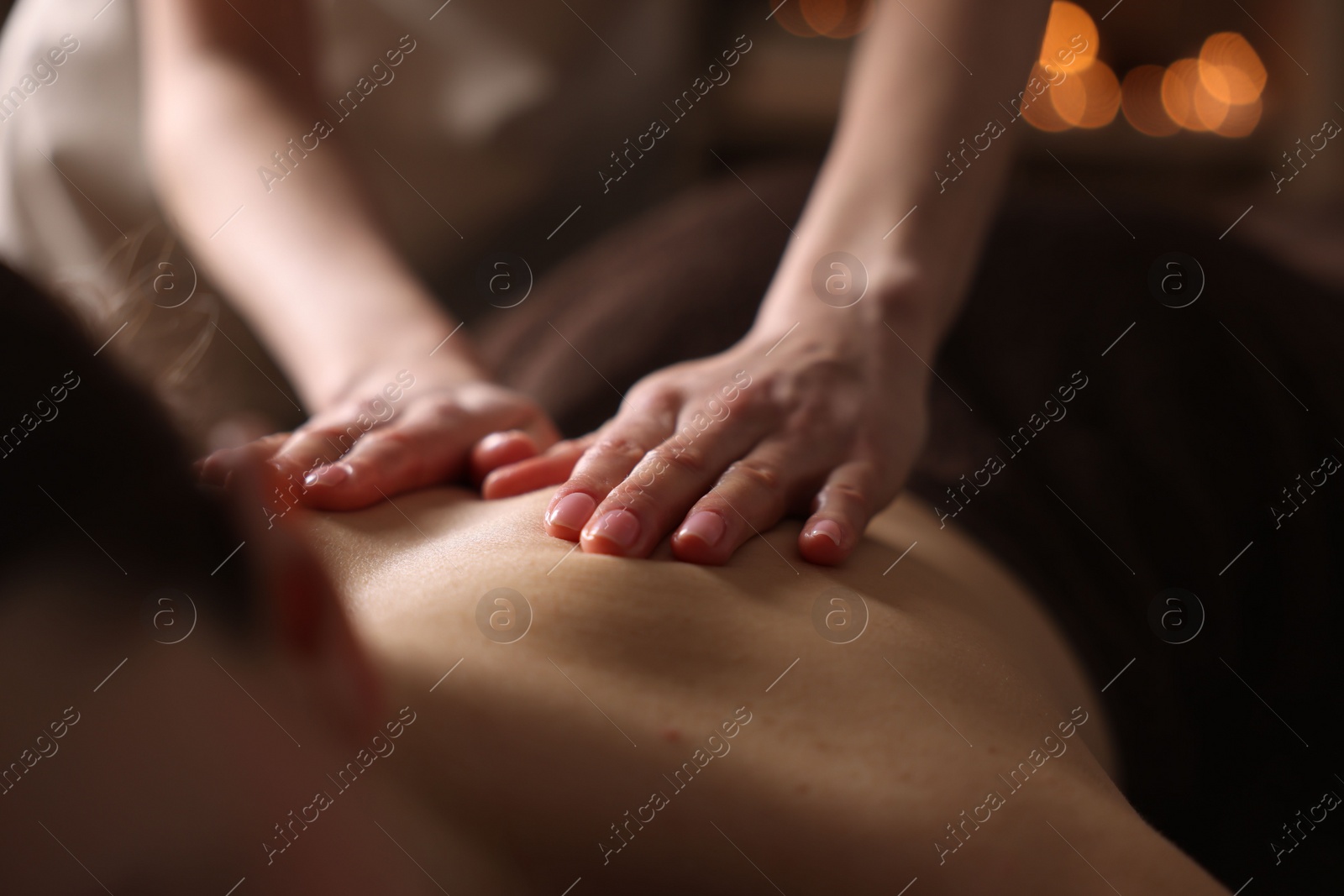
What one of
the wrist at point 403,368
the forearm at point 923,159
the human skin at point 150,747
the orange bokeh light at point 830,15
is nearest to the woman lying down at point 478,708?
the human skin at point 150,747

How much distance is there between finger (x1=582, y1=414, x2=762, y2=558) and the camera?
55cm

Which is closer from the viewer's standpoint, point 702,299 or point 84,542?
point 84,542

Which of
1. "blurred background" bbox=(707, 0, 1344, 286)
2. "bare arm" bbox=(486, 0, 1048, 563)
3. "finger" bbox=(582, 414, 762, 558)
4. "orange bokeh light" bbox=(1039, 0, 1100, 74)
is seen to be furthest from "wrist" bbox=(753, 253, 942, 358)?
"orange bokeh light" bbox=(1039, 0, 1100, 74)

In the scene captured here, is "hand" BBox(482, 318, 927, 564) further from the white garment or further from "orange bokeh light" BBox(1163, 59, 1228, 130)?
"orange bokeh light" BBox(1163, 59, 1228, 130)

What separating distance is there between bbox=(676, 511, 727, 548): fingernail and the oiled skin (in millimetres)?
17

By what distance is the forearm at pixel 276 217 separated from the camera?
86 centimetres

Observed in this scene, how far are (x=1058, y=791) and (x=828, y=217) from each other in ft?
1.69

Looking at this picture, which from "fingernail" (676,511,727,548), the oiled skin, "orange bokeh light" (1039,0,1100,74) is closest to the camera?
the oiled skin

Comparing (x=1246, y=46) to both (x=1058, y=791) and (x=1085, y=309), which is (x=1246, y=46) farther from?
(x=1058, y=791)

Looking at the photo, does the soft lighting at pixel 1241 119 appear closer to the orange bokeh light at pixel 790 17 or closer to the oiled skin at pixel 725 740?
the orange bokeh light at pixel 790 17

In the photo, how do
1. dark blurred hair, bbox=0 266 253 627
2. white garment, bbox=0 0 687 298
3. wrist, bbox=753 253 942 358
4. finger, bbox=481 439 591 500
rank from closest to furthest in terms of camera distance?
dark blurred hair, bbox=0 266 253 627 → finger, bbox=481 439 591 500 → wrist, bbox=753 253 942 358 → white garment, bbox=0 0 687 298

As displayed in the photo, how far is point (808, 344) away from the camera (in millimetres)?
741

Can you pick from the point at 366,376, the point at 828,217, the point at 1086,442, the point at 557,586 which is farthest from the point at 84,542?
the point at 1086,442

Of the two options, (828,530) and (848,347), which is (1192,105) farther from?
(828,530)
